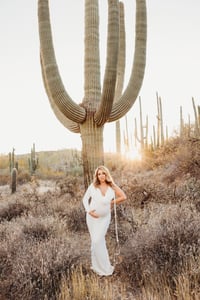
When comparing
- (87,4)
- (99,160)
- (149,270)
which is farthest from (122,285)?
(87,4)

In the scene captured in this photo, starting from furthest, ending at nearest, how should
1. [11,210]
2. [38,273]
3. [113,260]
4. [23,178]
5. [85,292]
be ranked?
[23,178] → [11,210] → [113,260] → [38,273] → [85,292]

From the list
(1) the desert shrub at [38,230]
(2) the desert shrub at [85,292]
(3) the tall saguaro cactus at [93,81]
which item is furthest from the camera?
(3) the tall saguaro cactus at [93,81]

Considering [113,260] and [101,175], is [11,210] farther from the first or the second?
[101,175]

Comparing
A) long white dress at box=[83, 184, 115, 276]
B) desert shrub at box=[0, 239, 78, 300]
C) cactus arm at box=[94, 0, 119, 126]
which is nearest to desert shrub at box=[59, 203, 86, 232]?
long white dress at box=[83, 184, 115, 276]

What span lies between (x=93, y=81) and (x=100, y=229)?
2.99 meters

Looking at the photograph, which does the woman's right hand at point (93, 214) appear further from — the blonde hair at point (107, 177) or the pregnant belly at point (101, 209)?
the blonde hair at point (107, 177)

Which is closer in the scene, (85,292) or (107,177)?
(85,292)

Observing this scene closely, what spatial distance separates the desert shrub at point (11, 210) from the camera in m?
7.21

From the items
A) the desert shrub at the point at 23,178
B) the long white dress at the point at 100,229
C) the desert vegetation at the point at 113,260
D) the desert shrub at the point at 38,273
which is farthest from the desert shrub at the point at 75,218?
the desert shrub at the point at 23,178

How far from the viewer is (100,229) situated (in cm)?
392

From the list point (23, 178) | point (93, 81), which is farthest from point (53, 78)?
point (23, 178)

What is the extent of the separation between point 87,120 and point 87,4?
2450 millimetres

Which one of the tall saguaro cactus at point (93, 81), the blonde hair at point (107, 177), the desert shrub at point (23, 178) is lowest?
the desert shrub at point (23, 178)

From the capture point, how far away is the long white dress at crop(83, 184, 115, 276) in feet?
12.5
